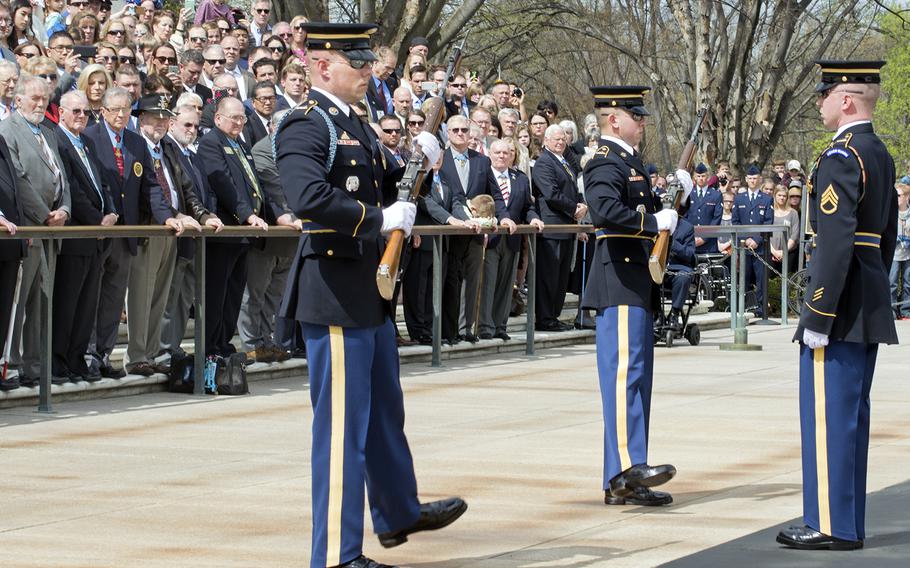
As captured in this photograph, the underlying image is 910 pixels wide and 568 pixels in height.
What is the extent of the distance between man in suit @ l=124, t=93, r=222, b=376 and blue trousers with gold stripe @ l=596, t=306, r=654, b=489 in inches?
186

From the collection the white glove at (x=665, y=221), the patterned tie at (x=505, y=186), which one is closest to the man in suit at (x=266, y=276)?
the patterned tie at (x=505, y=186)

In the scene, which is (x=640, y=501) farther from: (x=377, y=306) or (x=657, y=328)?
(x=657, y=328)

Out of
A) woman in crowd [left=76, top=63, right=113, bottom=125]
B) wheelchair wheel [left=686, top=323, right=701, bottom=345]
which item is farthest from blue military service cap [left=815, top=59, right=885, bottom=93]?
wheelchair wheel [left=686, top=323, right=701, bottom=345]

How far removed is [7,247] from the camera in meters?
11.0

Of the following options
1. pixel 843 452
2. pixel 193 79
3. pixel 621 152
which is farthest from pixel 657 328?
pixel 843 452

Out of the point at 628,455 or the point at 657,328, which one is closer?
the point at 628,455

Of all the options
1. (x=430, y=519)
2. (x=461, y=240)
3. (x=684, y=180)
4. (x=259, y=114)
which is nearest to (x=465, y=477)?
(x=684, y=180)

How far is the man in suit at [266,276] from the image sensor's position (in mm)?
13469

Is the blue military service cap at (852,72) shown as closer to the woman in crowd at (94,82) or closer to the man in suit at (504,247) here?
the woman in crowd at (94,82)

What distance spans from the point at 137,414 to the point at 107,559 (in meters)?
4.70

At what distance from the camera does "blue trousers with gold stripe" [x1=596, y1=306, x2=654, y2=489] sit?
8133 mm

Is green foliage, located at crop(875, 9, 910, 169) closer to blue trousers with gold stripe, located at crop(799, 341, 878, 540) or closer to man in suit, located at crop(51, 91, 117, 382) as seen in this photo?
man in suit, located at crop(51, 91, 117, 382)

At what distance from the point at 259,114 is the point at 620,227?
6.34 meters

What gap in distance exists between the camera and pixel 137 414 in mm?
11398
